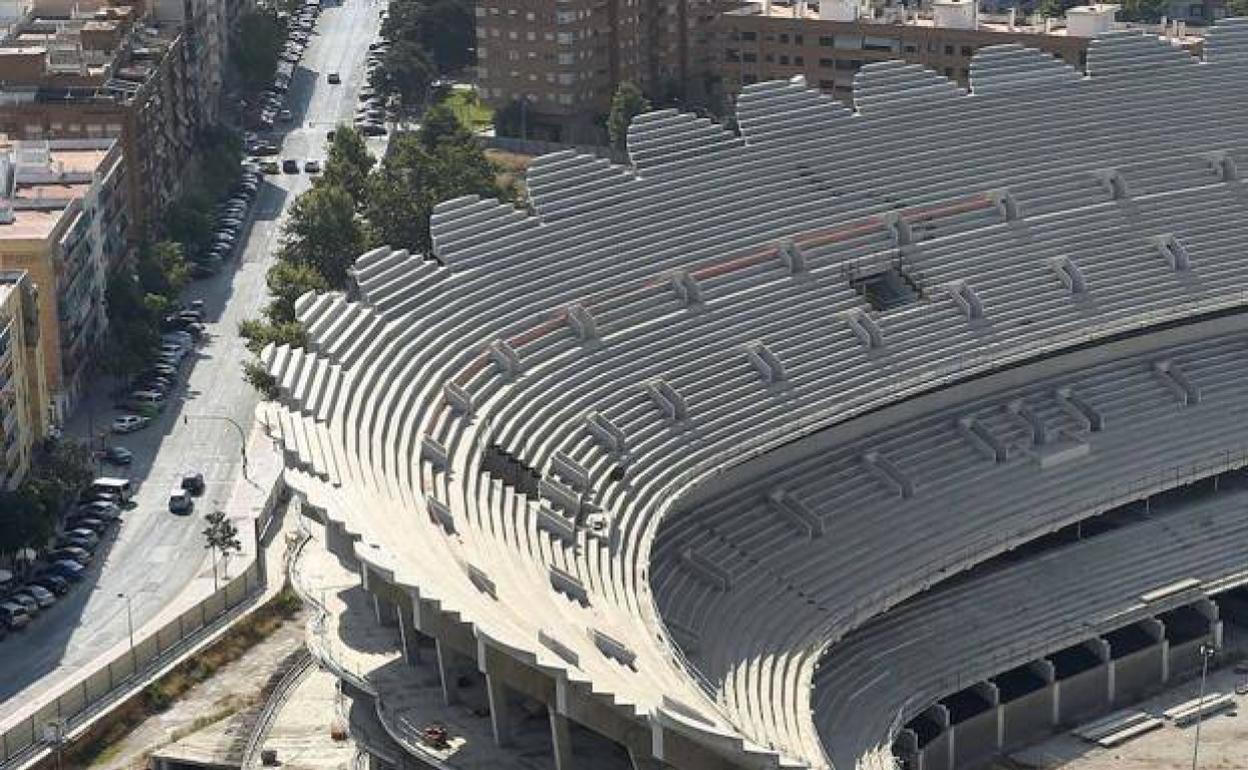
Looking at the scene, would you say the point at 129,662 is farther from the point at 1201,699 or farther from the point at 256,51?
the point at 256,51

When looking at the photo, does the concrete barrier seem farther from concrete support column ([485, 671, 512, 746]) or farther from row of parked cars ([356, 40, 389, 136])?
row of parked cars ([356, 40, 389, 136])

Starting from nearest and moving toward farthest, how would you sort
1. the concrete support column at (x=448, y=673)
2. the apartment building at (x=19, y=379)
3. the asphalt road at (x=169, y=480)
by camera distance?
1. the concrete support column at (x=448, y=673)
2. the asphalt road at (x=169, y=480)
3. the apartment building at (x=19, y=379)

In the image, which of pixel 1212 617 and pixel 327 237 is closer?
pixel 1212 617

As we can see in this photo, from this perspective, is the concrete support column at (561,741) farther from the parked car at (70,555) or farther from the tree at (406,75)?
the tree at (406,75)

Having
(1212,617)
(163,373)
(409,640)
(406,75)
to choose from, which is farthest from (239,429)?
(406,75)

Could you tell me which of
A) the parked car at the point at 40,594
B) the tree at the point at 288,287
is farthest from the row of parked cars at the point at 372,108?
the parked car at the point at 40,594

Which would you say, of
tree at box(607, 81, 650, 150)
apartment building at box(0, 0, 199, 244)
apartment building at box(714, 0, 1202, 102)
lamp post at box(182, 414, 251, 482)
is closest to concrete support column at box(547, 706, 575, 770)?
lamp post at box(182, 414, 251, 482)
